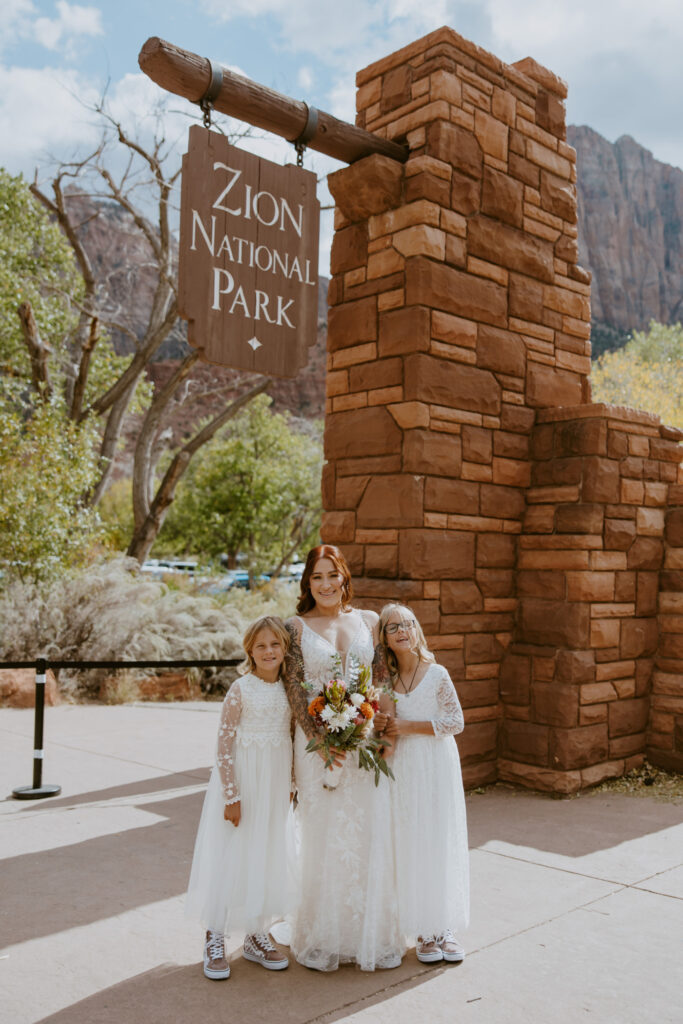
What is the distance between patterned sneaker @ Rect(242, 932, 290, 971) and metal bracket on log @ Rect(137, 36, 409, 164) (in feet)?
13.5

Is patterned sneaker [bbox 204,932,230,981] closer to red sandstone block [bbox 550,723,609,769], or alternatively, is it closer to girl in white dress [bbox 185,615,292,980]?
girl in white dress [bbox 185,615,292,980]

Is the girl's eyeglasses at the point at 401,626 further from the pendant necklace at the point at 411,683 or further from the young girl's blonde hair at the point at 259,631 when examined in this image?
the young girl's blonde hair at the point at 259,631

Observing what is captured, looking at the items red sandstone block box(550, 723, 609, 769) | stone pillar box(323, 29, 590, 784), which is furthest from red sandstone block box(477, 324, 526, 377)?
red sandstone block box(550, 723, 609, 769)

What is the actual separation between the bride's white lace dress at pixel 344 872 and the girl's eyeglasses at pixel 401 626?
0.32m

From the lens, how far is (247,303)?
493cm

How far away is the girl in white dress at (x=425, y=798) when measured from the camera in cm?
345

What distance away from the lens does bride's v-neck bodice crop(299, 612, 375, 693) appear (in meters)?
3.65

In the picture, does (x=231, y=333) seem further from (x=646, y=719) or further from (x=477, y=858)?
(x=646, y=719)

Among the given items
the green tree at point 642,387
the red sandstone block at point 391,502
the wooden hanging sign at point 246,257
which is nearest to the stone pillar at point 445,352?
the red sandstone block at point 391,502

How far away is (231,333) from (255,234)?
23.8 inches

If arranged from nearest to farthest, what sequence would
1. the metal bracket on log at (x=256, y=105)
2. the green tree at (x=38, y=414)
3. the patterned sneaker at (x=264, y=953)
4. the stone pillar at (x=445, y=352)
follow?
the patterned sneaker at (x=264, y=953) < the metal bracket on log at (x=256, y=105) < the stone pillar at (x=445, y=352) < the green tree at (x=38, y=414)

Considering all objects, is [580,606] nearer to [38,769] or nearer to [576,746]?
[576,746]

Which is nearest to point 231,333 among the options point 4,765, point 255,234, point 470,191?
point 255,234

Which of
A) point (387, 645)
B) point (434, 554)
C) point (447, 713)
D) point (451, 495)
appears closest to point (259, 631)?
point (387, 645)
